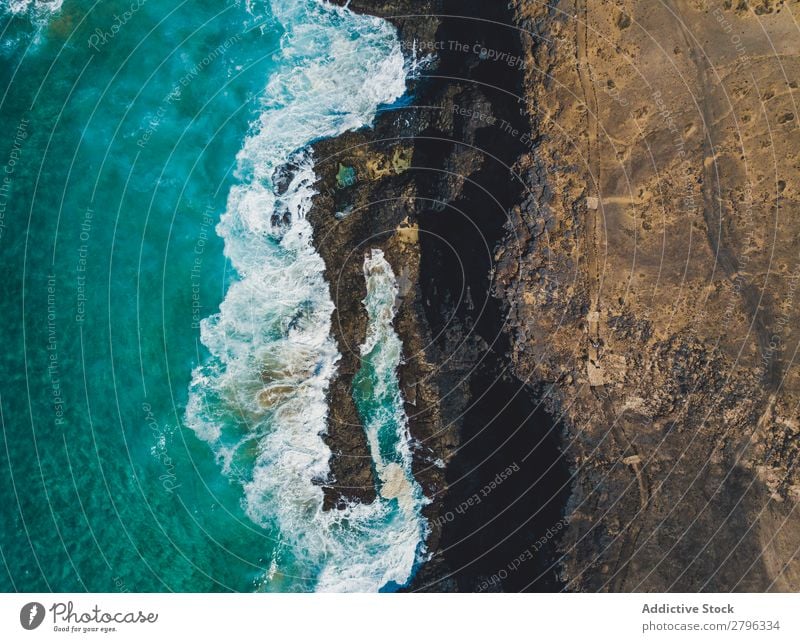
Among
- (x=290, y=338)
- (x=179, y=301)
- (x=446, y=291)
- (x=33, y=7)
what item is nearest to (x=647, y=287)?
(x=446, y=291)

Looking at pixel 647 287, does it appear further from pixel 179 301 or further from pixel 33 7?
pixel 33 7

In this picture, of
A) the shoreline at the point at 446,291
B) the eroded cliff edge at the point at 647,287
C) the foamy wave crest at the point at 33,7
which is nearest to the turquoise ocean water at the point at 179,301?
the foamy wave crest at the point at 33,7

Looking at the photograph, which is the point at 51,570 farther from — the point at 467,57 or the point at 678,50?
the point at 678,50

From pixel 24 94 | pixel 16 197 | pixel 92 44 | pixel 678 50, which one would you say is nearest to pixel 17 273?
pixel 16 197

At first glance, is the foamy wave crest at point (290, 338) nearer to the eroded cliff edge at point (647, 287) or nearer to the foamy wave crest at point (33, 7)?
the eroded cliff edge at point (647, 287)

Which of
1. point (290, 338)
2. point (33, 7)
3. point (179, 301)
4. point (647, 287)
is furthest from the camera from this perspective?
point (179, 301)
